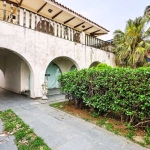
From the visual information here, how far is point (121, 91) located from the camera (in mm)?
3385

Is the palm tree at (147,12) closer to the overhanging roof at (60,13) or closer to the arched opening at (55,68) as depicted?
the overhanging roof at (60,13)

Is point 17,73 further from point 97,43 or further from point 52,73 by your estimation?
point 97,43

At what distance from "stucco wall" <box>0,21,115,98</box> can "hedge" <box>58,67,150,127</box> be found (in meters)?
3.21

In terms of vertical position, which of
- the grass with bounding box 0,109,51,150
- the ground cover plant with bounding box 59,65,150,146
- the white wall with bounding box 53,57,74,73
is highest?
the white wall with bounding box 53,57,74,73

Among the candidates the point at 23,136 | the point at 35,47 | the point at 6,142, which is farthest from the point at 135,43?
the point at 6,142

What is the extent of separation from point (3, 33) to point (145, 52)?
11.1m

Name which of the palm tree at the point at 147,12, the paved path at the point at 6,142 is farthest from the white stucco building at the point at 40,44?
the palm tree at the point at 147,12

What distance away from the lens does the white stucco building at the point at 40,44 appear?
6336 mm

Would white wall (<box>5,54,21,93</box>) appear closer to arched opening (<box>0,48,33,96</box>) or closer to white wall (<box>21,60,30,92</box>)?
arched opening (<box>0,48,33,96</box>)

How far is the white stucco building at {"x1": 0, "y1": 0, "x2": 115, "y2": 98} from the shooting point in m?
6.34

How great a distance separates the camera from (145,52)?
1073 centimetres

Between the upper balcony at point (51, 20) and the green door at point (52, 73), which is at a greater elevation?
the upper balcony at point (51, 20)

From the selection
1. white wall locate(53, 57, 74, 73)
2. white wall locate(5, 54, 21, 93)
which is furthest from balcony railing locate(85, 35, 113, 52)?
white wall locate(5, 54, 21, 93)

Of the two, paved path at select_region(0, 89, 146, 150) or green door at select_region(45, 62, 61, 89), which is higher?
green door at select_region(45, 62, 61, 89)
